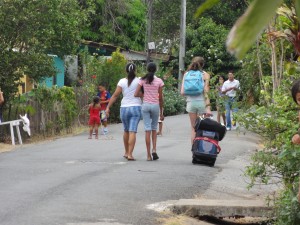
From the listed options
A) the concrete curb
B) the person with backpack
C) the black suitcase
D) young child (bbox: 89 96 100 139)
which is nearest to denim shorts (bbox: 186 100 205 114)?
the person with backpack

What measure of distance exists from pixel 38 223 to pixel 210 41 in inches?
1343

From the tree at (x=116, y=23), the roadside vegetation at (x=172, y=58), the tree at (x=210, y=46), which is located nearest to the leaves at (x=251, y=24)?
the roadside vegetation at (x=172, y=58)

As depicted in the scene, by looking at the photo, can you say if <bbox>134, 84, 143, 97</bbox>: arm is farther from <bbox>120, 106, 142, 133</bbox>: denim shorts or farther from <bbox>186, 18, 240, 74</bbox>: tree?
<bbox>186, 18, 240, 74</bbox>: tree

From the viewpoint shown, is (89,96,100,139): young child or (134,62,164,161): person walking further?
(89,96,100,139): young child

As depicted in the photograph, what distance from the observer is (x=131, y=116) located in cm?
1186

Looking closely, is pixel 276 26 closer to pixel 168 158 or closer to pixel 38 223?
pixel 38 223

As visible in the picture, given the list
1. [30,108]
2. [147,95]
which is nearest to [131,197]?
[147,95]

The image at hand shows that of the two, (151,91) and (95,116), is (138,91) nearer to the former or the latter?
(151,91)

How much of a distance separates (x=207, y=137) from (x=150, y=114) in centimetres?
127

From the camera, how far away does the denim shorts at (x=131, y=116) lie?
38.8ft

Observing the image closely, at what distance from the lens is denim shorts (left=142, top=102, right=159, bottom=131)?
11781mm

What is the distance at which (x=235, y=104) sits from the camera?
25.5 ft

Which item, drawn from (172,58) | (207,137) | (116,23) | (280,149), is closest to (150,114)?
(207,137)

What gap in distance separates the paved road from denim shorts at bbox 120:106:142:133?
→ 0.63 metres
